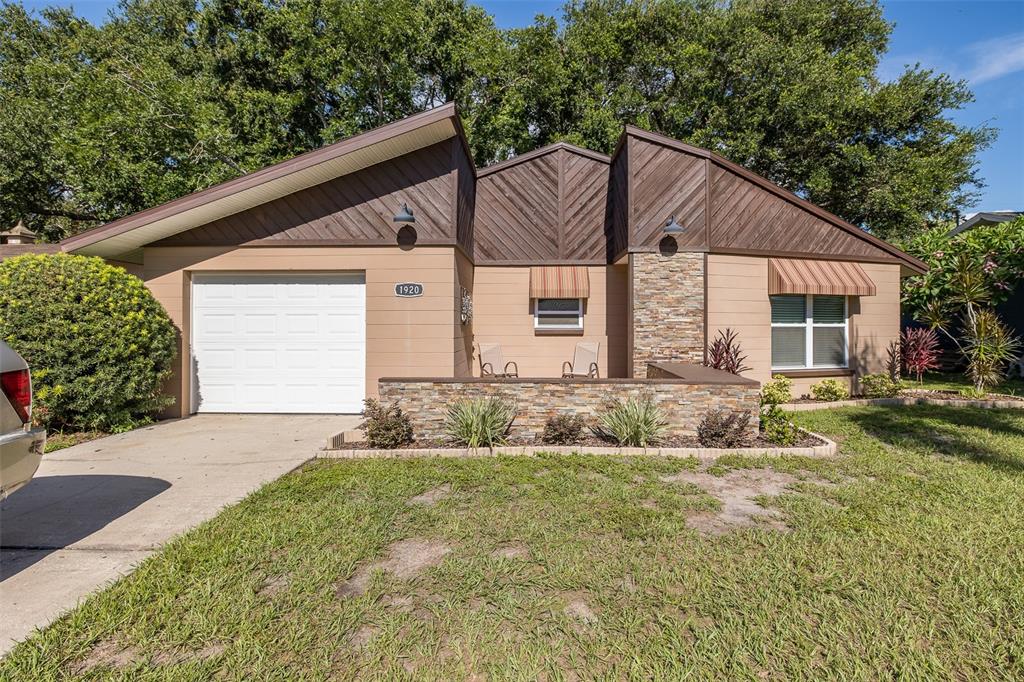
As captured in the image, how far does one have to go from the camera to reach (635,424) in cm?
527

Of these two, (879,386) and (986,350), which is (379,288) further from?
(986,350)

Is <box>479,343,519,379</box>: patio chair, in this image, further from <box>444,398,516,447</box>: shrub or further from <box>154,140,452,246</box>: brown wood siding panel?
<box>444,398,516,447</box>: shrub

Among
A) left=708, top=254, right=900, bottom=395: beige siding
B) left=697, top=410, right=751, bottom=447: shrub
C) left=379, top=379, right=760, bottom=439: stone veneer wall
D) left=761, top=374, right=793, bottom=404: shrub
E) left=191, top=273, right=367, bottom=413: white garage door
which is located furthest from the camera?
left=708, top=254, right=900, bottom=395: beige siding

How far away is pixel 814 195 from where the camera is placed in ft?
51.5

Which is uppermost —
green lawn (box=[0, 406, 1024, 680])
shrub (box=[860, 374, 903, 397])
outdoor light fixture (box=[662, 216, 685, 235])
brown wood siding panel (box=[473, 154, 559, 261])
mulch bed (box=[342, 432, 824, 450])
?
brown wood siding panel (box=[473, 154, 559, 261])

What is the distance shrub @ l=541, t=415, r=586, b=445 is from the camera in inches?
212

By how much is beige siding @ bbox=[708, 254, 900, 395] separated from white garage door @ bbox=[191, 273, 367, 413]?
6.61 meters

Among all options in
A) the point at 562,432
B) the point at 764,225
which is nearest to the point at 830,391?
the point at 764,225

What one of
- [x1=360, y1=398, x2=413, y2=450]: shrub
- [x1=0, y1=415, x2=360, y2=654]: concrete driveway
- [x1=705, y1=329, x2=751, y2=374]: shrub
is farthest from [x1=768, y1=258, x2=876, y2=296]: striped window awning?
[x1=0, y1=415, x2=360, y2=654]: concrete driveway

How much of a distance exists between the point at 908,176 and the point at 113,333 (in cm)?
2115

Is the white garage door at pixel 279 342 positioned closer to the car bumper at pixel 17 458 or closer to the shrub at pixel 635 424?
the shrub at pixel 635 424

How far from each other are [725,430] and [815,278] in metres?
5.36

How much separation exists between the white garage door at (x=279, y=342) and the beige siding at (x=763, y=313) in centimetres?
661

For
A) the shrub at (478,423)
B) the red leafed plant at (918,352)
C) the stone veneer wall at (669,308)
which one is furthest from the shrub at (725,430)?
the red leafed plant at (918,352)
